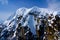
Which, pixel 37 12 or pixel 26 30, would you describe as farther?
pixel 37 12

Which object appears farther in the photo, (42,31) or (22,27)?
(22,27)

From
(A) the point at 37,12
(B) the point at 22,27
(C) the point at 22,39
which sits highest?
(A) the point at 37,12

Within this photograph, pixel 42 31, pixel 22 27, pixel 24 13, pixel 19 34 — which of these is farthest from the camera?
pixel 24 13

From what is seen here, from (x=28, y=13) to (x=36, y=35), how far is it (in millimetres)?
38952

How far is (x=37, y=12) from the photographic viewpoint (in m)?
168

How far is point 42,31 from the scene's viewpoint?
131000 millimetres

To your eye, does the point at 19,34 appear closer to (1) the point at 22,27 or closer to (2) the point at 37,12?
(1) the point at 22,27

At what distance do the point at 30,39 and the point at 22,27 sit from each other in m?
12.9

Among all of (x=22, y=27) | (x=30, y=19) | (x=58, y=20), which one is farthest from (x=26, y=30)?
(x=58, y=20)

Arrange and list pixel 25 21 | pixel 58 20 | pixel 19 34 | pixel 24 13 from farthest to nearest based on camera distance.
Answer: pixel 24 13 < pixel 25 21 < pixel 19 34 < pixel 58 20

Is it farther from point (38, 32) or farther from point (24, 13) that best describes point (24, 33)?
point (24, 13)

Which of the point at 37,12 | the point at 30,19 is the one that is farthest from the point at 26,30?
the point at 37,12

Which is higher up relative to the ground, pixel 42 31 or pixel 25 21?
pixel 25 21

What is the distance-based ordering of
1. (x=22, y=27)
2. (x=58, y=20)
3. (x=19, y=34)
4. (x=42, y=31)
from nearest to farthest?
(x=58, y=20) → (x=42, y=31) → (x=19, y=34) → (x=22, y=27)
